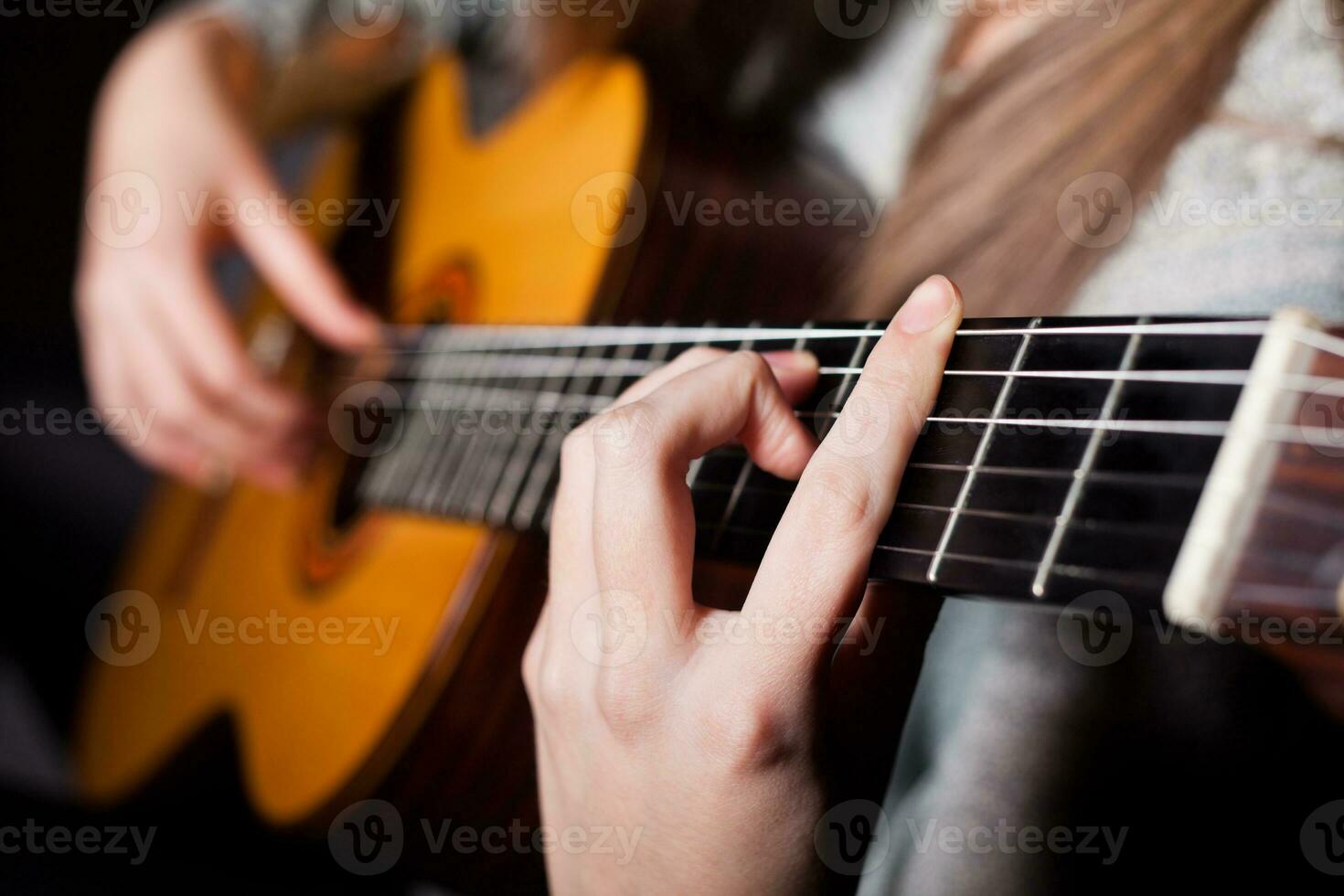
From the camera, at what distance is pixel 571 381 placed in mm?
646

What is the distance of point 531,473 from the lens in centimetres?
63

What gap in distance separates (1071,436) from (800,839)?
8.2 inches

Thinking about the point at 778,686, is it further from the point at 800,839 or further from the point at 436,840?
the point at 436,840

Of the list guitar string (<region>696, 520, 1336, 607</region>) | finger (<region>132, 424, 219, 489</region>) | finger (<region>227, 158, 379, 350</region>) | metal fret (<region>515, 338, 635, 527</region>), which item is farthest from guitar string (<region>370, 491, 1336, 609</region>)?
Result: finger (<region>132, 424, 219, 489</region>)

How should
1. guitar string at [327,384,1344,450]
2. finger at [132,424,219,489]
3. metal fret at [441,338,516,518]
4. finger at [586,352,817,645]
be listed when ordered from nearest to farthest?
1. guitar string at [327,384,1344,450]
2. finger at [586,352,817,645]
3. metal fret at [441,338,516,518]
4. finger at [132,424,219,489]

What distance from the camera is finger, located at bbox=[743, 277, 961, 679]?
0.38 m

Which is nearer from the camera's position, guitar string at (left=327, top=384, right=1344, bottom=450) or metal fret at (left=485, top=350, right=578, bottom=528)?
guitar string at (left=327, top=384, right=1344, bottom=450)

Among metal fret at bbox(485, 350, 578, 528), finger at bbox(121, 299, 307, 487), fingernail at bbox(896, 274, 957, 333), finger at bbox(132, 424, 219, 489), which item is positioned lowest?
finger at bbox(132, 424, 219, 489)

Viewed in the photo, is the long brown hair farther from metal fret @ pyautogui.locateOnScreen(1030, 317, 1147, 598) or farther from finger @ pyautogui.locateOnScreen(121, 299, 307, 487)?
finger @ pyautogui.locateOnScreen(121, 299, 307, 487)

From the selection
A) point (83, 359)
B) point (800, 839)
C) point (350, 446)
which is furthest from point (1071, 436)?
point (83, 359)

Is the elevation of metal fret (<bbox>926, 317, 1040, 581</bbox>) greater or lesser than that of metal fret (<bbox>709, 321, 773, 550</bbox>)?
greater

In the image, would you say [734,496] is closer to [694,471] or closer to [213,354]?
[694,471]

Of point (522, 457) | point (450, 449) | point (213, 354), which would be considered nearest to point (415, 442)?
point (450, 449)

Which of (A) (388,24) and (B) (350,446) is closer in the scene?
(B) (350,446)
